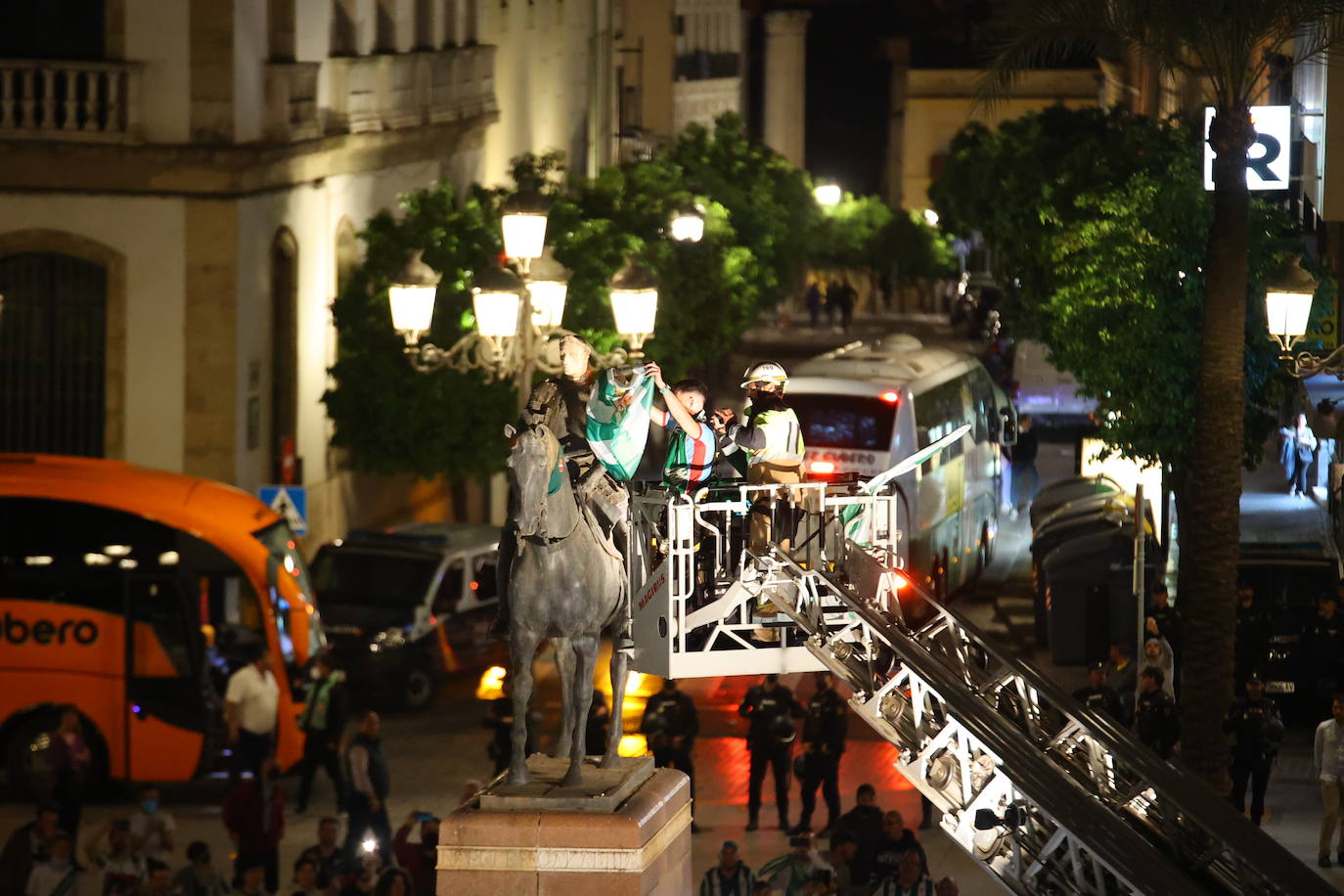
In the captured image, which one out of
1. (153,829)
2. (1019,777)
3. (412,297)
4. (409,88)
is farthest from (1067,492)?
(1019,777)

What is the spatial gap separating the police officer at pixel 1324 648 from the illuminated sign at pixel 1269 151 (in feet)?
14.0

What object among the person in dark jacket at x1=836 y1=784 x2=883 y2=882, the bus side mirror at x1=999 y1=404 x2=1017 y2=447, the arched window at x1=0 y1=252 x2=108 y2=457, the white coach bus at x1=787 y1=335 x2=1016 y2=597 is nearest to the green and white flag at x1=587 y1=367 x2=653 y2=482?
the person in dark jacket at x1=836 y1=784 x2=883 y2=882

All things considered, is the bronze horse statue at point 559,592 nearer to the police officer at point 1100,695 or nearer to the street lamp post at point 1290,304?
the police officer at point 1100,695

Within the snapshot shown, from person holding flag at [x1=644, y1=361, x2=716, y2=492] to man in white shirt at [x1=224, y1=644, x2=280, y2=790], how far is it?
8.66m

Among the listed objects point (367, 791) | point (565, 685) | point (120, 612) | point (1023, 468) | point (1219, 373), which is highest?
point (1219, 373)

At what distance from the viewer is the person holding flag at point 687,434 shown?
51.9ft

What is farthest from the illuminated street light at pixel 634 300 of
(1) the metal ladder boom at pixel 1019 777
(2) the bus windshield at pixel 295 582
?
(1) the metal ladder boom at pixel 1019 777

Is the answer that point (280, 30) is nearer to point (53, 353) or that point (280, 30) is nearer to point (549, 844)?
point (53, 353)

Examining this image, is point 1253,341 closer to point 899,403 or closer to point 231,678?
point 899,403

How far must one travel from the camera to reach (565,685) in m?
15.0

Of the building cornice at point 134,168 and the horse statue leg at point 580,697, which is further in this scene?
the building cornice at point 134,168

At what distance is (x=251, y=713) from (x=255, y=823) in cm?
326

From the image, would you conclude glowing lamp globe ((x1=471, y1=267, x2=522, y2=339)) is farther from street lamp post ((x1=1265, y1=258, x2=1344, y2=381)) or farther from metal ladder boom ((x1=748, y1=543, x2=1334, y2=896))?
street lamp post ((x1=1265, y1=258, x2=1344, y2=381))

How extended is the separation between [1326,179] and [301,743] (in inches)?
527
